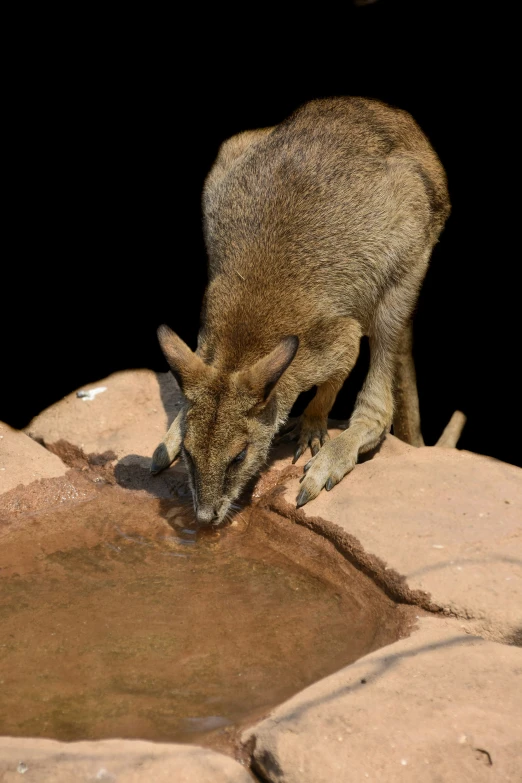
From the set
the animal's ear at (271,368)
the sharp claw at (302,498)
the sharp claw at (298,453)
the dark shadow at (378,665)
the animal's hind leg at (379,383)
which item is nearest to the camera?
the dark shadow at (378,665)

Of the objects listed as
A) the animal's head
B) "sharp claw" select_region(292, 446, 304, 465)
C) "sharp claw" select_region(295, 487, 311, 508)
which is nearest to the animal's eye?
the animal's head

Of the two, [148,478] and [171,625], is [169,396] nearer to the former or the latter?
[148,478]

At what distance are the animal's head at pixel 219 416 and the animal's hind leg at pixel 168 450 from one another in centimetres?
57

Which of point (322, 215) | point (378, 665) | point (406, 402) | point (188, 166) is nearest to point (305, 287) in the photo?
point (322, 215)

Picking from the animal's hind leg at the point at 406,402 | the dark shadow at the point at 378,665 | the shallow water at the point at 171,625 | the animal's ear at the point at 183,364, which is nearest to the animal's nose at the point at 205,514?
the shallow water at the point at 171,625

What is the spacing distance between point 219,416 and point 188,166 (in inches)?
175

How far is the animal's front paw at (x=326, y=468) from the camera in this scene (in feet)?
18.4

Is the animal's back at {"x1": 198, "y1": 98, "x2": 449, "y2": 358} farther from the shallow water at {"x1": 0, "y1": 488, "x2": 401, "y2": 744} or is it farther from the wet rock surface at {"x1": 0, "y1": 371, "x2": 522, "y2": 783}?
the shallow water at {"x1": 0, "y1": 488, "x2": 401, "y2": 744}

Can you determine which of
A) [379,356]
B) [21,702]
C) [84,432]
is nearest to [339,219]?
[379,356]

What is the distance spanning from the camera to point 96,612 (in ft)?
15.2

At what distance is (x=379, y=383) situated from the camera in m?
6.53

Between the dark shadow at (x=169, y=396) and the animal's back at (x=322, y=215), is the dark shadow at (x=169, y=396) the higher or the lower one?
the lower one

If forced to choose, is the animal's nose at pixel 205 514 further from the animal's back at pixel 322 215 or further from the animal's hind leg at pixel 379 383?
the animal's back at pixel 322 215

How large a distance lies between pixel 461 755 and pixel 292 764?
634 mm
